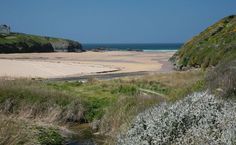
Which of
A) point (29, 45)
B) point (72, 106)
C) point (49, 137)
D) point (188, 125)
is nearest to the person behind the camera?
point (188, 125)

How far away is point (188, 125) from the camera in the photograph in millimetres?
9969

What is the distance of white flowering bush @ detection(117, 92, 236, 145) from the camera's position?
29.3 ft

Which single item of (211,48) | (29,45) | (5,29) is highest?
(5,29)

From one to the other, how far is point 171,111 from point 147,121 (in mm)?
581

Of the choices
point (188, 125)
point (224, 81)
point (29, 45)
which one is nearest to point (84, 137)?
point (224, 81)

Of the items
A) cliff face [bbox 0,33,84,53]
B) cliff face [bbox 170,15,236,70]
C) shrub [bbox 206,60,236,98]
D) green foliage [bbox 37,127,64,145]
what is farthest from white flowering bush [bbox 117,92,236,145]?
cliff face [bbox 0,33,84,53]

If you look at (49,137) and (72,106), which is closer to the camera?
(49,137)

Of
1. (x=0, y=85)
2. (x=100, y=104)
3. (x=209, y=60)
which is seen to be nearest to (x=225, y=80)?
(x=100, y=104)

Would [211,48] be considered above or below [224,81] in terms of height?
below

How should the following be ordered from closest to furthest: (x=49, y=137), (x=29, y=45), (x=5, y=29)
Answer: (x=49, y=137), (x=29, y=45), (x=5, y=29)

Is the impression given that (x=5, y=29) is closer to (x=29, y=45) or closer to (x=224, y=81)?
(x=29, y=45)

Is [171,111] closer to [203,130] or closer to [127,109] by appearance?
[203,130]

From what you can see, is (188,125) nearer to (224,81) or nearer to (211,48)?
(224,81)

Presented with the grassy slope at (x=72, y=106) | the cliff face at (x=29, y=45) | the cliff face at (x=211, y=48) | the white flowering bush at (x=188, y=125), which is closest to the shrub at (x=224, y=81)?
the grassy slope at (x=72, y=106)
